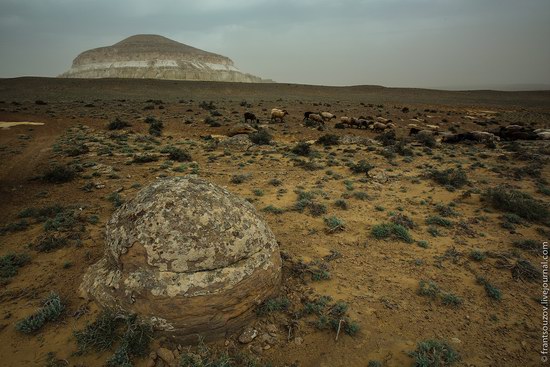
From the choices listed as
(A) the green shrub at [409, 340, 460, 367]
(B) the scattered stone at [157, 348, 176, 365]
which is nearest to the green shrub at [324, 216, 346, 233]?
(A) the green shrub at [409, 340, 460, 367]

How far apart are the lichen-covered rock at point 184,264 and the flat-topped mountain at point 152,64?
10721 centimetres

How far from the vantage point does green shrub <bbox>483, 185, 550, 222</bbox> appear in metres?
7.77

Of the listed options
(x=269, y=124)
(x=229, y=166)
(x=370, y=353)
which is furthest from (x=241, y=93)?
(x=370, y=353)

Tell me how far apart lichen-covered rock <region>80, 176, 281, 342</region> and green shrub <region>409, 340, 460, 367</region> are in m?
2.18

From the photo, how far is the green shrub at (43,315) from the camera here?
13.6 ft

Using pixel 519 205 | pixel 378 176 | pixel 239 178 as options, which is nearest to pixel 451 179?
pixel 378 176

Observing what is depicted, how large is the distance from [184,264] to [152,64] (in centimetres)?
11717

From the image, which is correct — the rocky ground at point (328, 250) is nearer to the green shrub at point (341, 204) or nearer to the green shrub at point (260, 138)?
the green shrub at point (341, 204)

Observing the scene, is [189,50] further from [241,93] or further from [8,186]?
[8,186]

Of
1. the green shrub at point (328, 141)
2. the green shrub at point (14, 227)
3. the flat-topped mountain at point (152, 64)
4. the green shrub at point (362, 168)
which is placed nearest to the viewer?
the green shrub at point (14, 227)

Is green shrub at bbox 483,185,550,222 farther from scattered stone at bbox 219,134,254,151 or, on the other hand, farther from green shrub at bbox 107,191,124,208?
scattered stone at bbox 219,134,254,151

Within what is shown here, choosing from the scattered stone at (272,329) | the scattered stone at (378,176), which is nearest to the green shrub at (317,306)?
the scattered stone at (272,329)

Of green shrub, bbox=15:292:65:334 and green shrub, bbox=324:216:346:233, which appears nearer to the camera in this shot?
green shrub, bbox=15:292:65:334

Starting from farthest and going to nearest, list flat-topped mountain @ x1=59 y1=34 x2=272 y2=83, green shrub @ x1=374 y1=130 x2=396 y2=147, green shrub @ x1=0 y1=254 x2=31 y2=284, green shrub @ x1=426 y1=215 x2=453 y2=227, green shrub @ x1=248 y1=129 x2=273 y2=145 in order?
flat-topped mountain @ x1=59 y1=34 x2=272 y2=83, green shrub @ x1=374 y1=130 x2=396 y2=147, green shrub @ x1=248 y1=129 x2=273 y2=145, green shrub @ x1=426 y1=215 x2=453 y2=227, green shrub @ x1=0 y1=254 x2=31 y2=284
